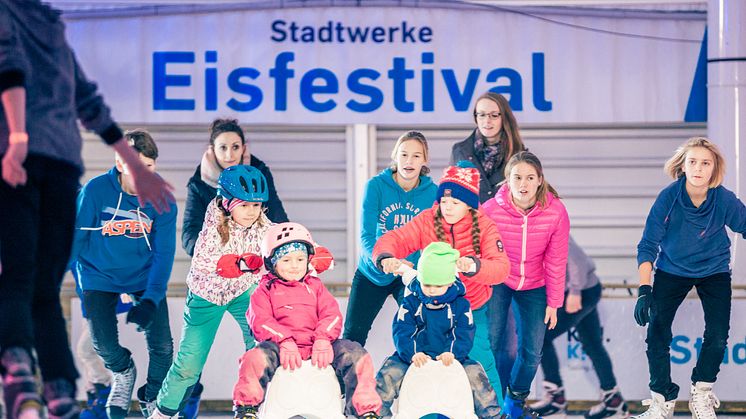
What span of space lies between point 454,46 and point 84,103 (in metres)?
6.49

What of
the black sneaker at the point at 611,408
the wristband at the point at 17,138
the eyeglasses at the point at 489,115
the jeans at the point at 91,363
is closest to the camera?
the wristband at the point at 17,138

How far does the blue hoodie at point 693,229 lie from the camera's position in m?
6.83

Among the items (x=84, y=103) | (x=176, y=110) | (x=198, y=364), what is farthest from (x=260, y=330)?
(x=176, y=110)

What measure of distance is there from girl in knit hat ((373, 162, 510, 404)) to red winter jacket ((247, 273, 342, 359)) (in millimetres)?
488

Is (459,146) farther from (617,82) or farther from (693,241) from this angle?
(617,82)

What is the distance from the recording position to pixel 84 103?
4.64 meters

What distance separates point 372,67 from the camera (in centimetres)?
1073

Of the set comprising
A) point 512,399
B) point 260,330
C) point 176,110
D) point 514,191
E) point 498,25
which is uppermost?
point 498,25

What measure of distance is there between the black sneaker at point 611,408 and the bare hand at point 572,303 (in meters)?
0.65

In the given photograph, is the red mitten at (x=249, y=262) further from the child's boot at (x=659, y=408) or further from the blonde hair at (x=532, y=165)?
the child's boot at (x=659, y=408)

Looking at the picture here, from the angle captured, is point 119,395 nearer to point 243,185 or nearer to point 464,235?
point 243,185

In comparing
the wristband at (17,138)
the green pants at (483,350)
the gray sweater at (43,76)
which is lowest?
the green pants at (483,350)

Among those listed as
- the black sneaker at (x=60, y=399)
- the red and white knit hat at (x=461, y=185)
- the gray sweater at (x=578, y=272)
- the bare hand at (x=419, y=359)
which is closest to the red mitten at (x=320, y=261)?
the bare hand at (x=419, y=359)

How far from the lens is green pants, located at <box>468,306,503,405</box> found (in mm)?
6297
